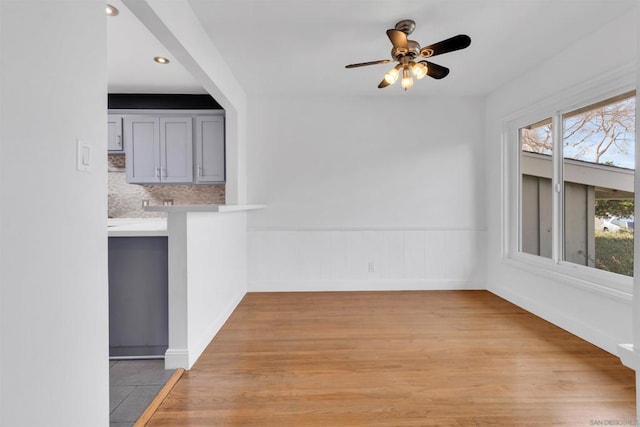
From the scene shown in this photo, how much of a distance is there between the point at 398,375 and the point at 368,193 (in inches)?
88.0

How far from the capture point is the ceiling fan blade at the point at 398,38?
6.66 ft

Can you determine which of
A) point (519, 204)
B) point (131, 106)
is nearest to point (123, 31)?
point (131, 106)

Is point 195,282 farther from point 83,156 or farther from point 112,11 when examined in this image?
point 112,11

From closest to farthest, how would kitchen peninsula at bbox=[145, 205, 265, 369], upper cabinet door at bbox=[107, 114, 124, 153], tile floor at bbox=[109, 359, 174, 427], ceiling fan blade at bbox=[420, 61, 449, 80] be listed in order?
tile floor at bbox=[109, 359, 174, 427] < kitchen peninsula at bbox=[145, 205, 265, 369] < ceiling fan blade at bbox=[420, 61, 449, 80] < upper cabinet door at bbox=[107, 114, 124, 153]

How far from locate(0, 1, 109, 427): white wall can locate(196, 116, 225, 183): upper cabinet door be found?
8.55ft

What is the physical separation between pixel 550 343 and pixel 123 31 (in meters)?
3.97

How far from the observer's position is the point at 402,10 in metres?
2.13

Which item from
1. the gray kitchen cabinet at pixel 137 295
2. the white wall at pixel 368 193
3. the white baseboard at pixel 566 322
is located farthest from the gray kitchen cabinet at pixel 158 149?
the white baseboard at pixel 566 322

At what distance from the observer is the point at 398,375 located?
1.94 metres

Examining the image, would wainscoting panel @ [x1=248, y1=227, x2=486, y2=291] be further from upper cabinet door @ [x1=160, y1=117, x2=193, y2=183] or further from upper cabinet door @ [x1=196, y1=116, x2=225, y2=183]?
upper cabinet door @ [x1=160, y1=117, x2=193, y2=183]

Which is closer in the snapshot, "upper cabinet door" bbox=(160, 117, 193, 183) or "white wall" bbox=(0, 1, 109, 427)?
"white wall" bbox=(0, 1, 109, 427)

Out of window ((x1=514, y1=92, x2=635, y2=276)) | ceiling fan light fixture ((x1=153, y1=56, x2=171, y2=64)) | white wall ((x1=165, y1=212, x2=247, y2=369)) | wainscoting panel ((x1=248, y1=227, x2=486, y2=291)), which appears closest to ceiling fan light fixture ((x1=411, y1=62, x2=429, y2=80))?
window ((x1=514, y1=92, x2=635, y2=276))

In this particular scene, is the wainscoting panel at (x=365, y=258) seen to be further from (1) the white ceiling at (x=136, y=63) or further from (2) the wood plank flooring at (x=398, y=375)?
(1) the white ceiling at (x=136, y=63)

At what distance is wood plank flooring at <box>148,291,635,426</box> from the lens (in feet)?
5.24
